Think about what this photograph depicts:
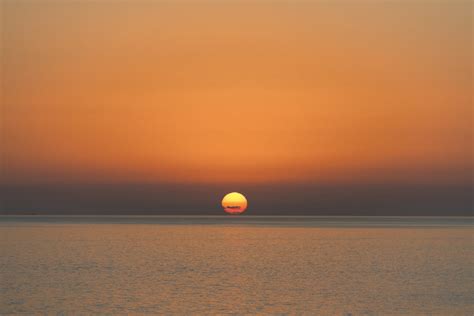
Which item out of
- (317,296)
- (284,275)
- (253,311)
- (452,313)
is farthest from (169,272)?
(452,313)

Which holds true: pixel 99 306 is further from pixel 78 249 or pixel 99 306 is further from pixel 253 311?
pixel 78 249

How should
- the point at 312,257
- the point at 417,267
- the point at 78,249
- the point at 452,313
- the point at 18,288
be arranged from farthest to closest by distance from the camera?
the point at 78,249, the point at 312,257, the point at 417,267, the point at 18,288, the point at 452,313

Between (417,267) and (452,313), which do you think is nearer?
(452,313)

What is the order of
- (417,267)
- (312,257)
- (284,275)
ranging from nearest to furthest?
(284,275) < (417,267) < (312,257)

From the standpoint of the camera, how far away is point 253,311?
24.9 m

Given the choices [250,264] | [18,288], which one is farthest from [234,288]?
[250,264]

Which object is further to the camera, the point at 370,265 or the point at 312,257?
the point at 312,257

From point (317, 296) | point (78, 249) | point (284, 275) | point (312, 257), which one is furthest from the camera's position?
point (78, 249)

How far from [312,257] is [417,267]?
32.4ft

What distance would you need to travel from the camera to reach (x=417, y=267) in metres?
42.6

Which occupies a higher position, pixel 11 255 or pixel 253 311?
pixel 11 255

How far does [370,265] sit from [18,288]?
74.9 feet

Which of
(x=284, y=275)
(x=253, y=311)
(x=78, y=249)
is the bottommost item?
(x=253, y=311)

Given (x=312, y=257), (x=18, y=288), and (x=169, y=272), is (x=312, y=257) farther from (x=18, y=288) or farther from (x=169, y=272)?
(x=18, y=288)
